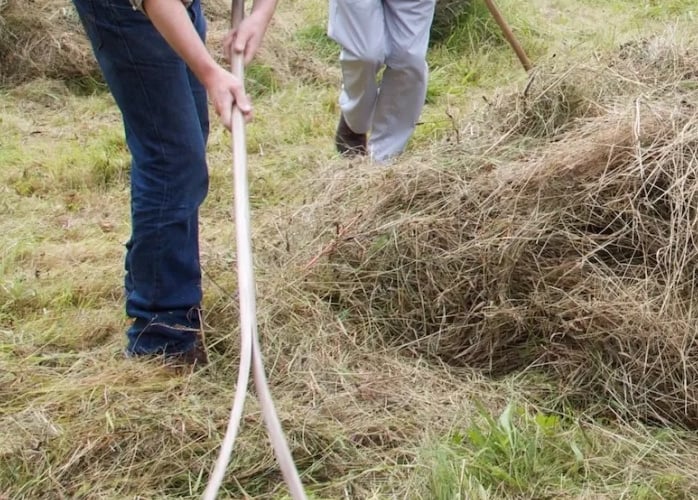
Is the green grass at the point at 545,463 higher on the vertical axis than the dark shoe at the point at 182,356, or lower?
lower

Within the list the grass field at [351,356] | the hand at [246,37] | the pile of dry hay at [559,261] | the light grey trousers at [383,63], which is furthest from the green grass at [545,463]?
the light grey trousers at [383,63]

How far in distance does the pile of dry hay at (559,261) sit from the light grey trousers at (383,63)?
79 centimetres

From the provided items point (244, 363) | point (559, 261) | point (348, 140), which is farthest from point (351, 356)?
point (348, 140)

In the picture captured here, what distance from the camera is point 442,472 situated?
1.76 metres

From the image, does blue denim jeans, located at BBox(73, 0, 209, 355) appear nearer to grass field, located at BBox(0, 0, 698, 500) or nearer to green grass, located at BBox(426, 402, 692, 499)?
grass field, located at BBox(0, 0, 698, 500)

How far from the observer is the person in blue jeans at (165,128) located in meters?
1.85

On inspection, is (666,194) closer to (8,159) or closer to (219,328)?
(219,328)

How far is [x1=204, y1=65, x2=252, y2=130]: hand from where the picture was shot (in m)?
1.78

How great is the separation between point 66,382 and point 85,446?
0.33 metres

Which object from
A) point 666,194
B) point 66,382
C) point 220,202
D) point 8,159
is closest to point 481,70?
point 220,202

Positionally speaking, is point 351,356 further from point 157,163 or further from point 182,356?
point 157,163

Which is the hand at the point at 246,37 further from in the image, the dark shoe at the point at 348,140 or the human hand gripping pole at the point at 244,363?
the dark shoe at the point at 348,140

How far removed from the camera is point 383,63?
3428 mm

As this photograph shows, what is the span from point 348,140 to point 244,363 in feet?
8.20
